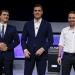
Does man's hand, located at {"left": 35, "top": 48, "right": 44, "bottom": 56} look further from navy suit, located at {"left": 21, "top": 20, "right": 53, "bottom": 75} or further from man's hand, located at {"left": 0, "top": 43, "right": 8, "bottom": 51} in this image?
man's hand, located at {"left": 0, "top": 43, "right": 8, "bottom": 51}

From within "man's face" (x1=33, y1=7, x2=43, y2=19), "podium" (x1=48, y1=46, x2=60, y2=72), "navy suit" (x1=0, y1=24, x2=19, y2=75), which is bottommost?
"podium" (x1=48, y1=46, x2=60, y2=72)

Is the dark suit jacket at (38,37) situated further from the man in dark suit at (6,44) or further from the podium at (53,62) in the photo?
the podium at (53,62)

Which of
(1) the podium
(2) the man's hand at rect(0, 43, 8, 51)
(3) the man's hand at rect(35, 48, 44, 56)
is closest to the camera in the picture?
(3) the man's hand at rect(35, 48, 44, 56)

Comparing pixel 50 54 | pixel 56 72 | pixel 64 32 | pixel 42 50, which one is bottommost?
pixel 56 72

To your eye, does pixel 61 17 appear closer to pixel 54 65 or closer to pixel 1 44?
pixel 54 65

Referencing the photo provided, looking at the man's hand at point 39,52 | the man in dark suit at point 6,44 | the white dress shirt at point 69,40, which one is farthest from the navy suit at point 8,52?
the white dress shirt at point 69,40

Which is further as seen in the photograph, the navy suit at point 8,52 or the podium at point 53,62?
the podium at point 53,62

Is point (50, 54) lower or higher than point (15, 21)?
lower

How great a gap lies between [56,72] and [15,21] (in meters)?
1.68

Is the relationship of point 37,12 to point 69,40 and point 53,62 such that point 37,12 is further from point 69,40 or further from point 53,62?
point 53,62

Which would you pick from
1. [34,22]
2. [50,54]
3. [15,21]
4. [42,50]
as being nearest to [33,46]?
[42,50]

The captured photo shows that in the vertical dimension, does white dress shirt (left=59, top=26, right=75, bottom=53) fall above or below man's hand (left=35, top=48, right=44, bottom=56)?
above

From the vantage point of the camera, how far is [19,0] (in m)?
5.23

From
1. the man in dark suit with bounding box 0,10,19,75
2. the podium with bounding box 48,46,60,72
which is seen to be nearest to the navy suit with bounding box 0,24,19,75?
the man in dark suit with bounding box 0,10,19,75
